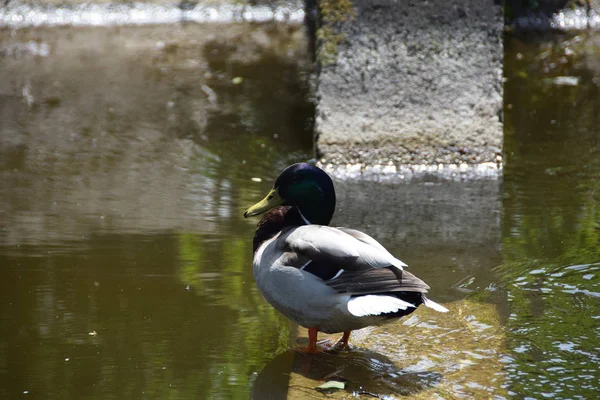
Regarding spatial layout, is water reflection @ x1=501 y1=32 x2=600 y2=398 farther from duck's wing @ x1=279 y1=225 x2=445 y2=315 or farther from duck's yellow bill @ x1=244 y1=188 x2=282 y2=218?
duck's yellow bill @ x1=244 y1=188 x2=282 y2=218

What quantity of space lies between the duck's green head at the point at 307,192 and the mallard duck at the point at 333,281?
0.41 feet

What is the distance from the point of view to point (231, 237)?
4.59 meters

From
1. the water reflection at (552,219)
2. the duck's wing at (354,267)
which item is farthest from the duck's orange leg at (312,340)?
the water reflection at (552,219)

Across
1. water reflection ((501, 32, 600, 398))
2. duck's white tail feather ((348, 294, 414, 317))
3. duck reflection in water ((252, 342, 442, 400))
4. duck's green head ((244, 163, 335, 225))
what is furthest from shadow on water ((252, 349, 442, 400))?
duck's green head ((244, 163, 335, 225))

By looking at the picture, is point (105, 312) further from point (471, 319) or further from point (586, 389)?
point (586, 389)

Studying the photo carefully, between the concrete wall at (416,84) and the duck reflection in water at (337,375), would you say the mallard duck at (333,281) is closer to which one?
the duck reflection in water at (337,375)

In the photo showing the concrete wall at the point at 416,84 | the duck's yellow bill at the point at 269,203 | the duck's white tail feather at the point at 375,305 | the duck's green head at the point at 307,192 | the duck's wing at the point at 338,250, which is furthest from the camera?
the concrete wall at the point at 416,84

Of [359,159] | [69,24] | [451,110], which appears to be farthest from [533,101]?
[69,24]

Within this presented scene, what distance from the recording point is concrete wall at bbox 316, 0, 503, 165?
5.60m

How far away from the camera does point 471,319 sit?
366 cm

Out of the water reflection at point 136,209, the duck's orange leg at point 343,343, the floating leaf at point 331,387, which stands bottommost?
the floating leaf at point 331,387

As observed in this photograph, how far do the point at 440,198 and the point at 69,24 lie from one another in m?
5.41

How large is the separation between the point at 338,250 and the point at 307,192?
456 mm

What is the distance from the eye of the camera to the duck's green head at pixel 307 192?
3.63 metres
